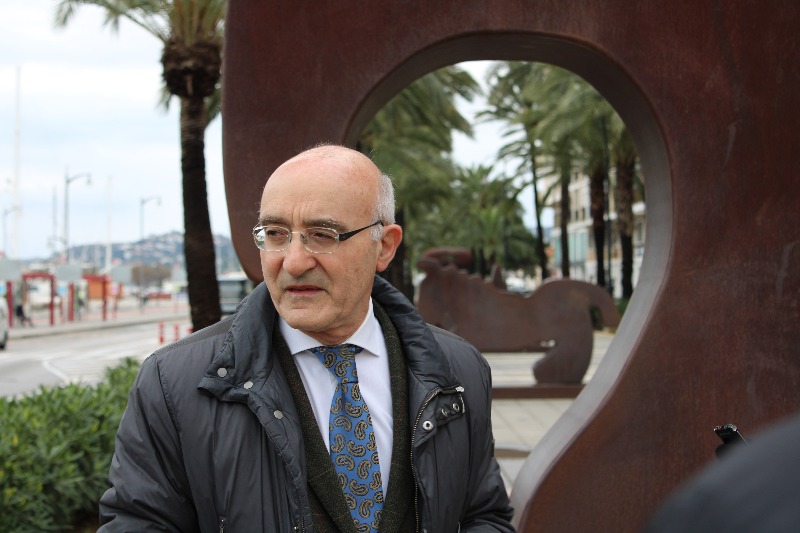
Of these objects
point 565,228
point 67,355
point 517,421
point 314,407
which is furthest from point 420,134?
point 314,407

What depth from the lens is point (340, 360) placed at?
7.09 feet

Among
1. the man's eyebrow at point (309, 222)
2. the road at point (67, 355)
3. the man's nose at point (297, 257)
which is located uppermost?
the man's eyebrow at point (309, 222)

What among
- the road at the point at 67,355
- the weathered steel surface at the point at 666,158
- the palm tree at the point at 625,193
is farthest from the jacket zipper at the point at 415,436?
the palm tree at the point at 625,193

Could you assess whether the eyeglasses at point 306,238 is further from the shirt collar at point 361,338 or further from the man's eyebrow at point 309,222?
the shirt collar at point 361,338

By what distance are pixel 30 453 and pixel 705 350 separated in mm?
3599

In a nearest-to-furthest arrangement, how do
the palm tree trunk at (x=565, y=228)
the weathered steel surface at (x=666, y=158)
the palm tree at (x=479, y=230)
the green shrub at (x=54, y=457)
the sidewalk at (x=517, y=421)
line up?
the weathered steel surface at (x=666, y=158)
the green shrub at (x=54, y=457)
the sidewalk at (x=517, y=421)
the palm tree trunk at (x=565, y=228)
the palm tree at (x=479, y=230)

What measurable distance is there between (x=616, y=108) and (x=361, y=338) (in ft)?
9.86

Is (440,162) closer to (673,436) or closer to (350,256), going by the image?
(673,436)

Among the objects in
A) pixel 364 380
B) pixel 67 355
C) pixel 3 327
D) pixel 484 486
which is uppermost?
pixel 364 380

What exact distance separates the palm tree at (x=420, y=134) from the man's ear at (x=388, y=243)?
1626cm

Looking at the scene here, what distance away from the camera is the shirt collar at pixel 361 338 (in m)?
2.17

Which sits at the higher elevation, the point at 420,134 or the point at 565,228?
the point at 420,134

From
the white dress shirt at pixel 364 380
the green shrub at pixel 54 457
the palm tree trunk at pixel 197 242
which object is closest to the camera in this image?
the white dress shirt at pixel 364 380

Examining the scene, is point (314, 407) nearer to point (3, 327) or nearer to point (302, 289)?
point (302, 289)
